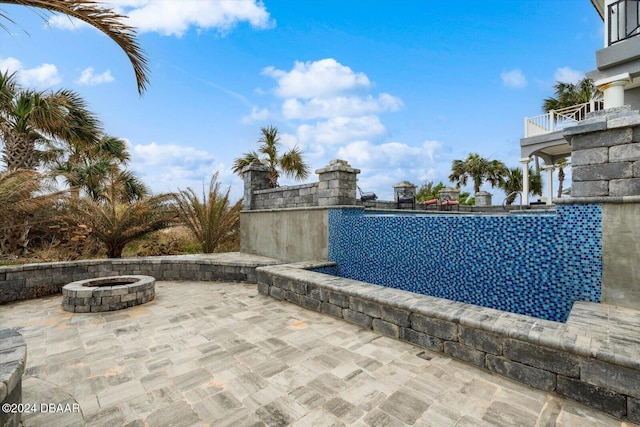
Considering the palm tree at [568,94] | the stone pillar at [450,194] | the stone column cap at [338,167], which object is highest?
the palm tree at [568,94]

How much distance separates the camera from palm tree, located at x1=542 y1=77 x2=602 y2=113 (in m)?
16.2

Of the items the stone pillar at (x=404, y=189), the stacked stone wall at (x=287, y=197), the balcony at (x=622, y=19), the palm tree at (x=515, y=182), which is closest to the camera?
the stacked stone wall at (x=287, y=197)

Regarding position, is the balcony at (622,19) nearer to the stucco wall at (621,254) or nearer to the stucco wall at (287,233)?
the stucco wall at (621,254)

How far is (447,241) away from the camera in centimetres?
430

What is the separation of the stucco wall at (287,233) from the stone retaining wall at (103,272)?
3.10 ft

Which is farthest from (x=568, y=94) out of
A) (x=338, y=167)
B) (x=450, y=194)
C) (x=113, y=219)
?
(x=113, y=219)

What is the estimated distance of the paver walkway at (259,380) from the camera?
6.14ft

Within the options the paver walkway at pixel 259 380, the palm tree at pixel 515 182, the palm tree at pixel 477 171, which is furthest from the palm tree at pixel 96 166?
the palm tree at pixel 515 182

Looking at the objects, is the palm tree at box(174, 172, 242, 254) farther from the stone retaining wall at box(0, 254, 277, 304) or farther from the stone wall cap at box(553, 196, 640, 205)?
the stone wall cap at box(553, 196, 640, 205)

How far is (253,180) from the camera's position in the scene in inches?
333

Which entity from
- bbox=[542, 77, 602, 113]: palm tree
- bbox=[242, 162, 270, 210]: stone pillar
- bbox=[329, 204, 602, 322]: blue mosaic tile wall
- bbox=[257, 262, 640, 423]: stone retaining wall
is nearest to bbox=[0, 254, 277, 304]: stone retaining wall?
bbox=[242, 162, 270, 210]: stone pillar

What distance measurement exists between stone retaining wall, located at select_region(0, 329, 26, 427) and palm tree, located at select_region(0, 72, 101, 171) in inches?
334

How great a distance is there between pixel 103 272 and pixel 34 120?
4.99 m

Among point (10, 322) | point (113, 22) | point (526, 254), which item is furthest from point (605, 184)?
point (10, 322)
